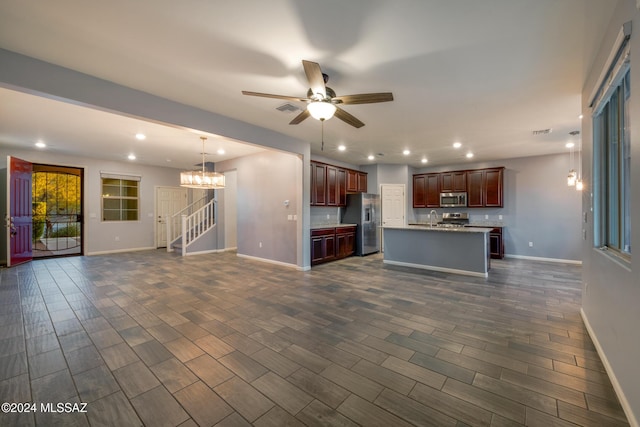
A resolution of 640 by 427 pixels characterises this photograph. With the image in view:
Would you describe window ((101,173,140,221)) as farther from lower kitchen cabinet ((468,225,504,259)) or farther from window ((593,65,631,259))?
lower kitchen cabinet ((468,225,504,259))

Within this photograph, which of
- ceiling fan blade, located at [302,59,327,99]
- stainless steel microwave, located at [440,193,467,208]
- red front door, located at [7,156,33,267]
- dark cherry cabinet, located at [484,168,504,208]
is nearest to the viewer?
ceiling fan blade, located at [302,59,327,99]

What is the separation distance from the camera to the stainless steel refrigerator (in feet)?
24.1

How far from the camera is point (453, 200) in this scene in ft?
25.5

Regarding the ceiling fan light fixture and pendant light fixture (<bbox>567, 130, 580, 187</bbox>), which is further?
pendant light fixture (<bbox>567, 130, 580, 187</bbox>)

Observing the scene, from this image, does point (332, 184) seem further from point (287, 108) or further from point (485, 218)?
point (485, 218)

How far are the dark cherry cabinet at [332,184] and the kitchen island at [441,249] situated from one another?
173cm

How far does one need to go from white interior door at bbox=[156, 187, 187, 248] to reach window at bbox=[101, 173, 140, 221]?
593 mm

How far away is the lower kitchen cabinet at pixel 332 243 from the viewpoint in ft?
20.0

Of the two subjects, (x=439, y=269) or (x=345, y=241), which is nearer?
(x=439, y=269)

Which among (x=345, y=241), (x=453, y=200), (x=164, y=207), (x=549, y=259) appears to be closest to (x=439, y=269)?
(x=345, y=241)

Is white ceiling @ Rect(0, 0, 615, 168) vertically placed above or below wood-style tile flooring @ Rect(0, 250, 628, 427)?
above

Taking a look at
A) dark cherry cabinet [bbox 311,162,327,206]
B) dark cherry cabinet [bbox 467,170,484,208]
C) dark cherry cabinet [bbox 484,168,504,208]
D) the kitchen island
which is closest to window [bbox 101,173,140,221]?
dark cherry cabinet [bbox 311,162,327,206]

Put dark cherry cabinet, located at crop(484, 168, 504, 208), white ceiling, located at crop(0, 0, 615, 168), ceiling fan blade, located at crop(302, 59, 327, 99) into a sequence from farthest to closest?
dark cherry cabinet, located at crop(484, 168, 504, 208), ceiling fan blade, located at crop(302, 59, 327, 99), white ceiling, located at crop(0, 0, 615, 168)

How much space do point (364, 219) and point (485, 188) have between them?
3.42 m
